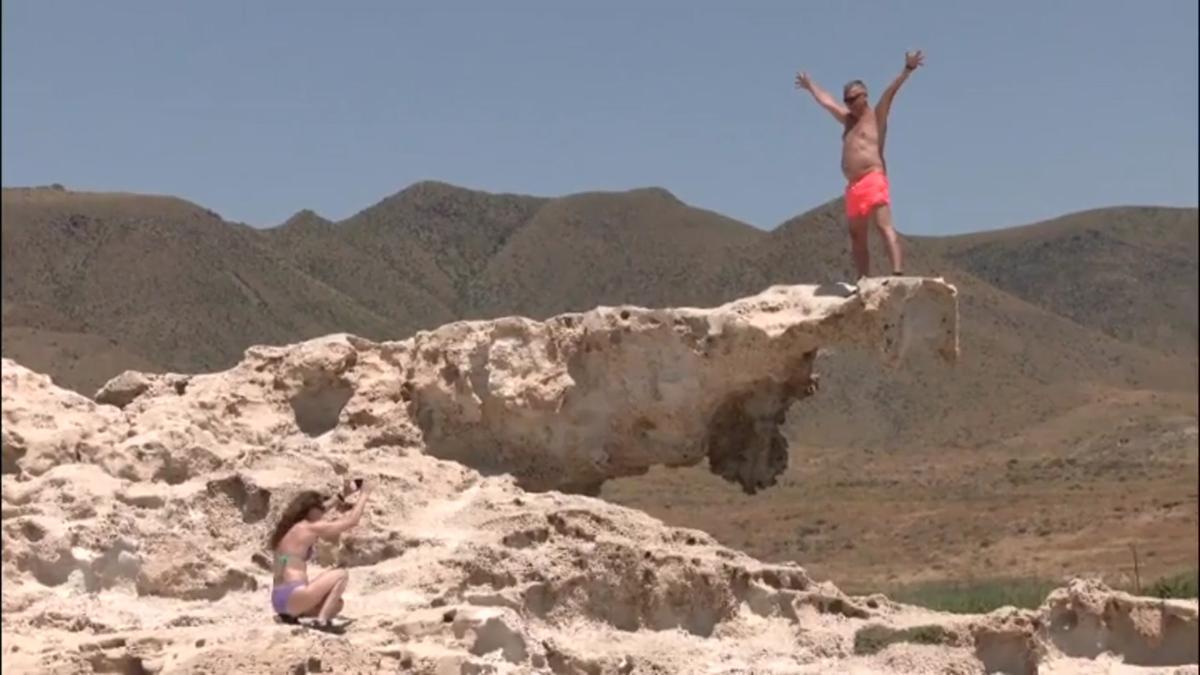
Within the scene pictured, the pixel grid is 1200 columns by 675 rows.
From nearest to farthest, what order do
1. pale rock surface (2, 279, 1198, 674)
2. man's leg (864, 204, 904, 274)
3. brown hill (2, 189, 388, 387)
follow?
pale rock surface (2, 279, 1198, 674)
man's leg (864, 204, 904, 274)
brown hill (2, 189, 388, 387)

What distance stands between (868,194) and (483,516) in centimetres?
325

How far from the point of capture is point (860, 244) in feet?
34.6

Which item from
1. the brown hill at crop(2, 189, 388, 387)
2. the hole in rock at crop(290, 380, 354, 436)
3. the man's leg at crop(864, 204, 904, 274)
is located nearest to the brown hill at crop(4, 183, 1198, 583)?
the brown hill at crop(2, 189, 388, 387)

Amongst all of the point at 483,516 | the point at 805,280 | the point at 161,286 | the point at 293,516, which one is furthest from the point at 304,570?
the point at 805,280

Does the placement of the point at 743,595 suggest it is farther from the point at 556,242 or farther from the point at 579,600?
the point at 556,242

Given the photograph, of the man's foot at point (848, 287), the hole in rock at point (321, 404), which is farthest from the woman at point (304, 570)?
the man's foot at point (848, 287)

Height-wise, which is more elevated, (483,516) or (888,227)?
(888,227)

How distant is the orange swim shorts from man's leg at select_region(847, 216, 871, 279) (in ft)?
0.13

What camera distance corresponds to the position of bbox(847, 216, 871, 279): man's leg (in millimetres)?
10469

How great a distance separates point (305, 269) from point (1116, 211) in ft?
209

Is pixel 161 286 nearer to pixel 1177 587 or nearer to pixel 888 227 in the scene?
pixel 1177 587

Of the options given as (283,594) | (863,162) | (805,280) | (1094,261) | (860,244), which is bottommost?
(283,594)

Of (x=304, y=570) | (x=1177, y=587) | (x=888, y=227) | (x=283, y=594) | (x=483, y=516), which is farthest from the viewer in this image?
(x=1177, y=587)

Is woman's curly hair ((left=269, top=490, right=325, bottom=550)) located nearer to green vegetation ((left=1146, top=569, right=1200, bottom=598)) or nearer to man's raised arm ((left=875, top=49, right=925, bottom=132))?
man's raised arm ((left=875, top=49, right=925, bottom=132))
